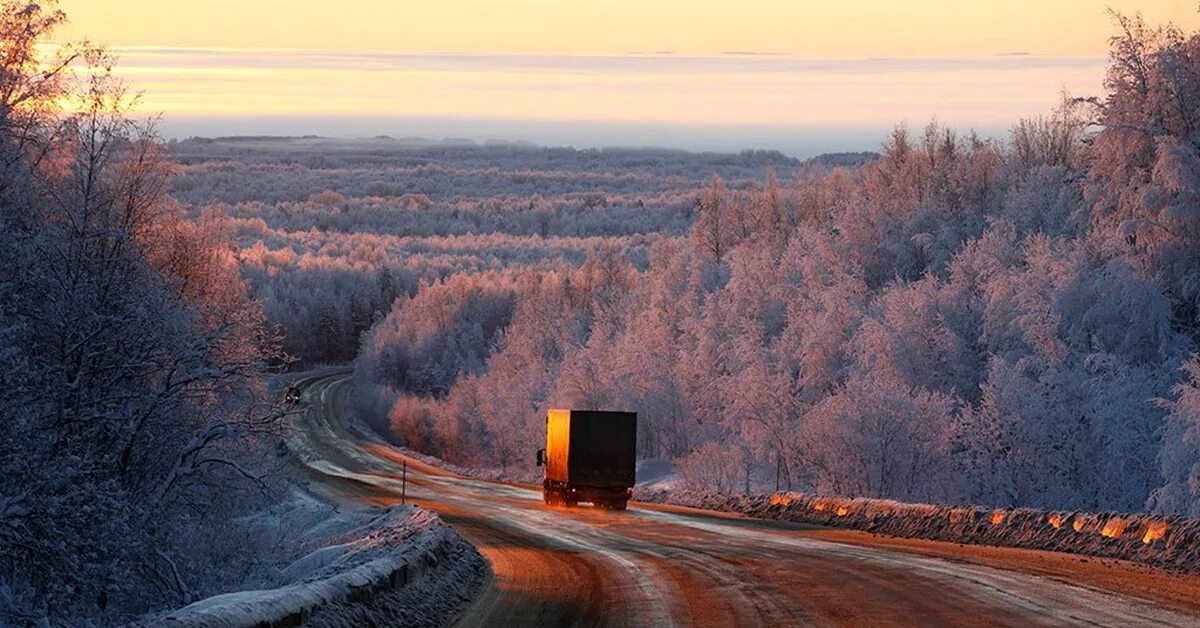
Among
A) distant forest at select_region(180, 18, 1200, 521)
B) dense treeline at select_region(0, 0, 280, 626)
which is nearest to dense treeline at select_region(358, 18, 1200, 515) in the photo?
distant forest at select_region(180, 18, 1200, 521)

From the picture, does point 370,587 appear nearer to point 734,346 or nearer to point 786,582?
point 786,582

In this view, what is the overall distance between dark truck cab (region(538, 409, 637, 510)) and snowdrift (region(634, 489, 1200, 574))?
652 centimetres

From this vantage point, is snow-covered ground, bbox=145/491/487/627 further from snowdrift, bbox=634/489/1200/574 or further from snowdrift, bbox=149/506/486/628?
snowdrift, bbox=634/489/1200/574

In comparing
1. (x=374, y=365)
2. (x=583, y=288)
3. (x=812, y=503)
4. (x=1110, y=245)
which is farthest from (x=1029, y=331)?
(x=374, y=365)

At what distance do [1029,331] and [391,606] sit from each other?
47.3m

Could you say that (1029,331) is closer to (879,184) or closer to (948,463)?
(948,463)

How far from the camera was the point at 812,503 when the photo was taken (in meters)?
41.2

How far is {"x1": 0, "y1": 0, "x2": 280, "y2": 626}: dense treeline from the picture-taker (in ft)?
60.7

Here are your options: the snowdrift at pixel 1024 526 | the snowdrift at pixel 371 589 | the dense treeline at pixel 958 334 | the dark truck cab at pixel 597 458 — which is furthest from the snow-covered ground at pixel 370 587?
the dense treeline at pixel 958 334

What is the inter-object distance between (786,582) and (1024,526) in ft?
27.1

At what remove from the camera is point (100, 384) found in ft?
86.8

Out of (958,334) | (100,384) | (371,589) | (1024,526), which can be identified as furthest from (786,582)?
(958,334)

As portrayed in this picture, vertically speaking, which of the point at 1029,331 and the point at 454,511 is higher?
the point at 1029,331

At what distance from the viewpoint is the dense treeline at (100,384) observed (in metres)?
18.5
